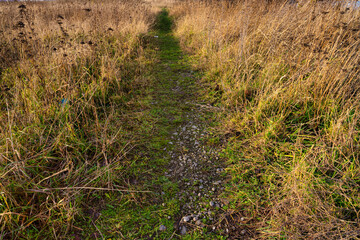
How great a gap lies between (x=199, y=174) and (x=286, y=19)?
11.5 feet

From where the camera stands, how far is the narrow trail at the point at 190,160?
1783mm

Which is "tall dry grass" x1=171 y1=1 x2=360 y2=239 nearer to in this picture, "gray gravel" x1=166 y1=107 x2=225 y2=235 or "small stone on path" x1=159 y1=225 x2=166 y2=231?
"gray gravel" x1=166 y1=107 x2=225 y2=235

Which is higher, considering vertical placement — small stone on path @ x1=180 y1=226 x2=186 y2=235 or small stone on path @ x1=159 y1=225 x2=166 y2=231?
small stone on path @ x1=159 y1=225 x2=166 y2=231

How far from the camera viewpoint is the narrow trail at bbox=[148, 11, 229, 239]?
178cm

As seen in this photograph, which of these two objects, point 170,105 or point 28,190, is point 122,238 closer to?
point 28,190

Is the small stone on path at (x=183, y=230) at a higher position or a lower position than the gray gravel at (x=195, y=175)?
lower

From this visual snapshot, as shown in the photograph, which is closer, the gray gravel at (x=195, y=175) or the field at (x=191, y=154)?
the field at (x=191, y=154)

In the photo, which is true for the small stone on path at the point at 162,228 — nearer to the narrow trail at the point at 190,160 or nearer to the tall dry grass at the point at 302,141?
the narrow trail at the point at 190,160

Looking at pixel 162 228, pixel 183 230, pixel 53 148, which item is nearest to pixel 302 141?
pixel 183 230

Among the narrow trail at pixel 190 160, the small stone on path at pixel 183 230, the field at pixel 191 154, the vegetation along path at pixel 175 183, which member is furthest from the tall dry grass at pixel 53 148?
the small stone on path at pixel 183 230

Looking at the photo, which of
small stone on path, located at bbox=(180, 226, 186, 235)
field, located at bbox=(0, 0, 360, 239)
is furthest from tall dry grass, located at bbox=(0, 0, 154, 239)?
small stone on path, located at bbox=(180, 226, 186, 235)

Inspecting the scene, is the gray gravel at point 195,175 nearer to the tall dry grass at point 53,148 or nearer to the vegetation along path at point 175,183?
the vegetation along path at point 175,183

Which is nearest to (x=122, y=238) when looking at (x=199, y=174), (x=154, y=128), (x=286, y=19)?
(x=199, y=174)

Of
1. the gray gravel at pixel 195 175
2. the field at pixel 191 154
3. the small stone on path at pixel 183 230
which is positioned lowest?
the small stone on path at pixel 183 230
